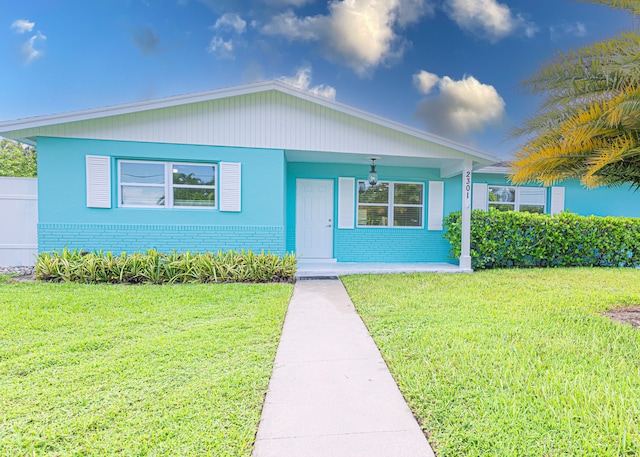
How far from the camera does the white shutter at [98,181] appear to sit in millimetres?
6660

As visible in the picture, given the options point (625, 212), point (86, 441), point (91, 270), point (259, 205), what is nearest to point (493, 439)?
point (86, 441)

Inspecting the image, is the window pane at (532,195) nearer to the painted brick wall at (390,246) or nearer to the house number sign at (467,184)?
the painted brick wall at (390,246)

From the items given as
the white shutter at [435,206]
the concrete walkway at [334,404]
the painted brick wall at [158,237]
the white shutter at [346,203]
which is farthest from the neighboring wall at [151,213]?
the white shutter at [435,206]

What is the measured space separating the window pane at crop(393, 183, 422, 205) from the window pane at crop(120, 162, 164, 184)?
6371 mm

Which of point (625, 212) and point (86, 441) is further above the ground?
point (625, 212)

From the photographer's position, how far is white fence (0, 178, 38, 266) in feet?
24.6

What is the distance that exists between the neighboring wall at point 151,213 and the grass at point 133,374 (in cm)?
221

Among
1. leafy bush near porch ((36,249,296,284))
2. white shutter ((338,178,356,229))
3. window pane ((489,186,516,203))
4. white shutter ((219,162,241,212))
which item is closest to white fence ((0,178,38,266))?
leafy bush near porch ((36,249,296,284))

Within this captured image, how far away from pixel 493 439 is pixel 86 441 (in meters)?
2.51

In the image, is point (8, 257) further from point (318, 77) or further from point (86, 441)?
point (318, 77)

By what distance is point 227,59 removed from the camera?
11.1 meters

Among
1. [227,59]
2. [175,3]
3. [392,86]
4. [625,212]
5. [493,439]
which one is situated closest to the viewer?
[493,439]

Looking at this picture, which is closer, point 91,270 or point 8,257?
point 91,270

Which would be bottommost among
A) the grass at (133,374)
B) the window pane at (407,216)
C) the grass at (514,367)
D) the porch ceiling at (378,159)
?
the grass at (133,374)
